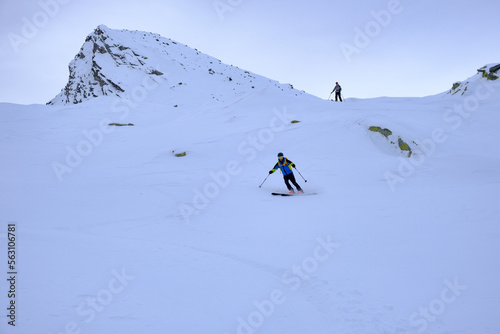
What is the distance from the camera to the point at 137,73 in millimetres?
45594

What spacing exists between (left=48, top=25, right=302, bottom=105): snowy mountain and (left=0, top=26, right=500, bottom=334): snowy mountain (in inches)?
1034

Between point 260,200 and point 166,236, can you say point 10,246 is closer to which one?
point 166,236

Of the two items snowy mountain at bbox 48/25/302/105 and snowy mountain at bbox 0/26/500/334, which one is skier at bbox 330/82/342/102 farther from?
snowy mountain at bbox 48/25/302/105

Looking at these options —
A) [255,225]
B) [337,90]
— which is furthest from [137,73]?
[255,225]

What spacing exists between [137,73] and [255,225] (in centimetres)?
4643

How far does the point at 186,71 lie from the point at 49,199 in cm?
4591

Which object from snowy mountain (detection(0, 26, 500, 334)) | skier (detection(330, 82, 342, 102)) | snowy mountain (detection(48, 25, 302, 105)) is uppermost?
snowy mountain (detection(48, 25, 302, 105))

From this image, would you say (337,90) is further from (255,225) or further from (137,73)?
(137,73)

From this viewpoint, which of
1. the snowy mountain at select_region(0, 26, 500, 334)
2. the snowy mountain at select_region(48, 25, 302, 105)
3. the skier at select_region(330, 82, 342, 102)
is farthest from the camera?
the snowy mountain at select_region(48, 25, 302, 105)

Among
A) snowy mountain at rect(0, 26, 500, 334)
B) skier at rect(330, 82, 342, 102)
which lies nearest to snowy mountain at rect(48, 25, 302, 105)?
skier at rect(330, 82, 342, 102)

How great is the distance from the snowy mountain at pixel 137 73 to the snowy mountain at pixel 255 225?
86.1 ft

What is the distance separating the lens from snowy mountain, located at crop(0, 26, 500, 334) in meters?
3.85

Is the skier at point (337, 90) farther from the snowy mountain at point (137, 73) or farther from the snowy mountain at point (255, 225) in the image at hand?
the snowy mountain at point (137, 73)

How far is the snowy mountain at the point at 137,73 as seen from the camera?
4275cm
